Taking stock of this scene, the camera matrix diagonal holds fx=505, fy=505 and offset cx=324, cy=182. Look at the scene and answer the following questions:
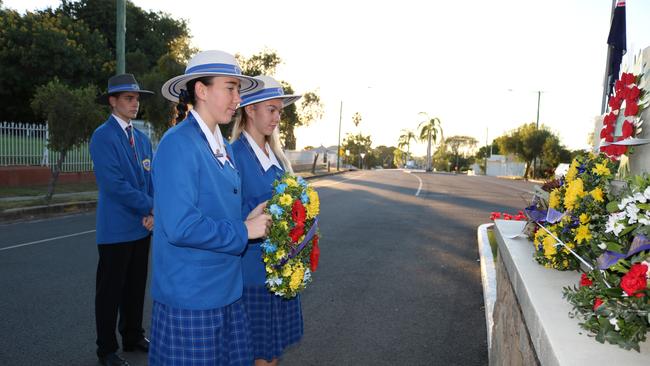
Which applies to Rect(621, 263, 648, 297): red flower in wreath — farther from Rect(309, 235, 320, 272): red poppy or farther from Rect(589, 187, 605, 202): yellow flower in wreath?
Rect(309, 235, 320, 272): red poppy

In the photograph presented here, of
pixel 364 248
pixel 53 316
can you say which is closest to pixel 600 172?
pixel 53 316

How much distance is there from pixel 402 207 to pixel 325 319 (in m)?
10.8

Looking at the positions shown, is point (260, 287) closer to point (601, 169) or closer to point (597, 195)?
point (597, 195)

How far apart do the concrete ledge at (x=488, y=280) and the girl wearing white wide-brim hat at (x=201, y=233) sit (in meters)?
2.62

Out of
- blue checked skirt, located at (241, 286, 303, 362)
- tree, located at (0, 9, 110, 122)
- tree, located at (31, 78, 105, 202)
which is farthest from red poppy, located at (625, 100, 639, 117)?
tree, located at (0, 9, 110, 122)

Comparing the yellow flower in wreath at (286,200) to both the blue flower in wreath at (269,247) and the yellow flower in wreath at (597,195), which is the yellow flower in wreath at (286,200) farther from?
the yellow flower in wreath at (597,195)

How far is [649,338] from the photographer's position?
178 cm

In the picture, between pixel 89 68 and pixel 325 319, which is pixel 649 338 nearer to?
pixel 325 319

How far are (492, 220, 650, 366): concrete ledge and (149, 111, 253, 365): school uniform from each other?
1.29 meters

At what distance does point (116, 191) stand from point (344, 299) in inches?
120

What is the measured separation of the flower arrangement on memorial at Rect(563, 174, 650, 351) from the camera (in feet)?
5.38

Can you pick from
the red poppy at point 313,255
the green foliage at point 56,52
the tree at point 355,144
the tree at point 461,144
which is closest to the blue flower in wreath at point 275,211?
the red poppy at point 313,255

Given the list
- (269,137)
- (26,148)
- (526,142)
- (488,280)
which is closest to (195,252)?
(269,137)

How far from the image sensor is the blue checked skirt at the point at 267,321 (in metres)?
2.83
